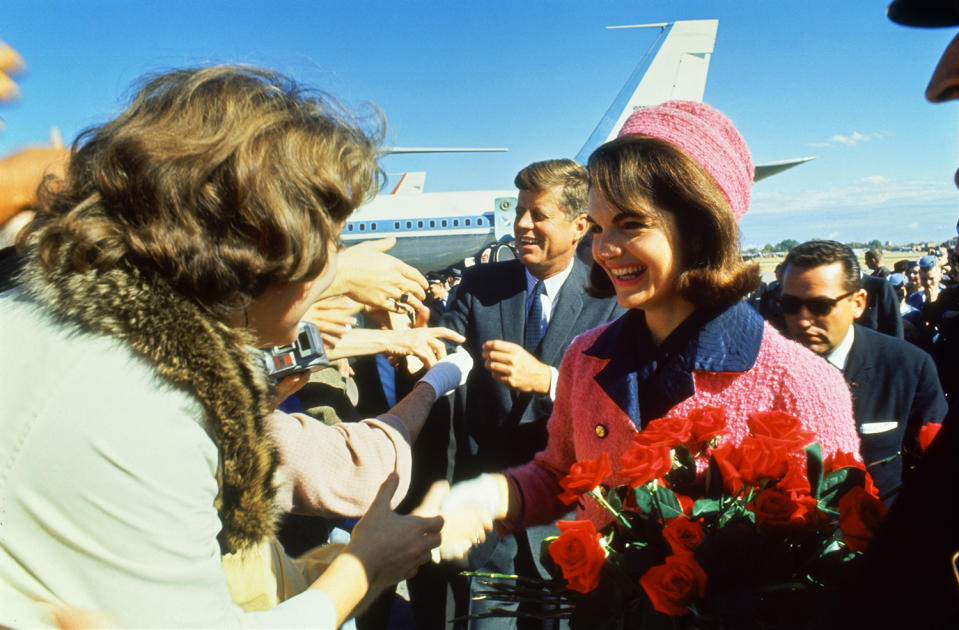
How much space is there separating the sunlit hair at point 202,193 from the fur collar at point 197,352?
0.03 m

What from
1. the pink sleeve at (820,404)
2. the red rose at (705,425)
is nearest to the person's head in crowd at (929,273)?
the pink sleeve at (820,404)

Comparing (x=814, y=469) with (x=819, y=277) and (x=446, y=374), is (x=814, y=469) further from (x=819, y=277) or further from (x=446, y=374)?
(x=819, y=277)

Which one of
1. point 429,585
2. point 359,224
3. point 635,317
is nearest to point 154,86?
point 635,317

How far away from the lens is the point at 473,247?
25516 millimetres

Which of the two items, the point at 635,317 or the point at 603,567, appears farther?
the point at 635,317

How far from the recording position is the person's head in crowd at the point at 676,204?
1.48 metres

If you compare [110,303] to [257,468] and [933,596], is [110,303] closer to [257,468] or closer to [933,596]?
[257,468]

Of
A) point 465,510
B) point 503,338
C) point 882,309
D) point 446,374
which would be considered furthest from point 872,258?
point 465,510

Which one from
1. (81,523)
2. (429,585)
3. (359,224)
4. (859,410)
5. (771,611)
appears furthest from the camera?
(359,224)

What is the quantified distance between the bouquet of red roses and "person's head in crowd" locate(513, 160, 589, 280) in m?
2.04

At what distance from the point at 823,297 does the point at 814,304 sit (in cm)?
5

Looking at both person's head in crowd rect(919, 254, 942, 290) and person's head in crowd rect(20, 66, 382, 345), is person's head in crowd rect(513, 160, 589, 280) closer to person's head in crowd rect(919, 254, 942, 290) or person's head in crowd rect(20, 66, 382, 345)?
person's head in crowd rect(20, 66, 382, 345)

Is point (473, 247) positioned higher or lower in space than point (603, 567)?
higher

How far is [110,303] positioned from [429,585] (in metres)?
2.79
